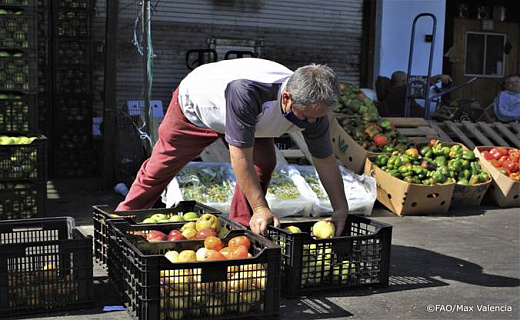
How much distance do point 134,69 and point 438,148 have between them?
3958 millimetres

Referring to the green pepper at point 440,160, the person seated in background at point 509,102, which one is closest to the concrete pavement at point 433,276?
the green pepper at point 440,160

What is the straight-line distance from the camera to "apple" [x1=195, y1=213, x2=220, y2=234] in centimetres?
434

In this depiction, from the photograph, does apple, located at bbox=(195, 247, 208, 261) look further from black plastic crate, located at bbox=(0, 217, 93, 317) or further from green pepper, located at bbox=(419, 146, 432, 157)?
green pepper, located at bbox=(419, 146, 432, 157)

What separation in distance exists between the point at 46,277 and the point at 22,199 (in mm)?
2738

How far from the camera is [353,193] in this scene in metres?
7.38

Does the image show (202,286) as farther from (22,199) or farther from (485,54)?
(485,54)

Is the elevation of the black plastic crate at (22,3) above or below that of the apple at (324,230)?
above

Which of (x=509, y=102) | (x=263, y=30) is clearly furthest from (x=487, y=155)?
(x=263, y=30)

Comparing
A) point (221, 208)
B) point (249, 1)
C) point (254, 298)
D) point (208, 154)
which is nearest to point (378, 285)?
point (254, 298)

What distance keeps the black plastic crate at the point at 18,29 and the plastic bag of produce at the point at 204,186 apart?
2016mm

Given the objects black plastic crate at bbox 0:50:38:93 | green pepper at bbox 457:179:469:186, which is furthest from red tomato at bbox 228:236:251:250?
green pepper at bbox 457:179:469:186

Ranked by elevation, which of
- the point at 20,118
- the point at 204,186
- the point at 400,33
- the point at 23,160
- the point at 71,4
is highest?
the point at 71,4

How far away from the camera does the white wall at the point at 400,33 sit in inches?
452

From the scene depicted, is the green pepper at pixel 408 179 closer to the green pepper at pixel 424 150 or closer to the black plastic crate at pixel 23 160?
the green pepper at pixel 424 150
